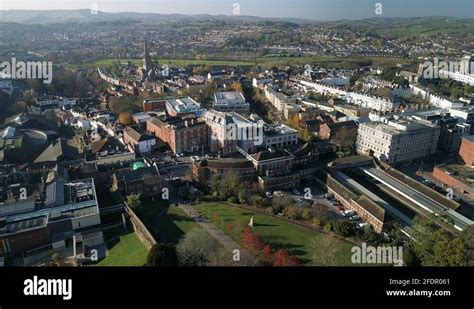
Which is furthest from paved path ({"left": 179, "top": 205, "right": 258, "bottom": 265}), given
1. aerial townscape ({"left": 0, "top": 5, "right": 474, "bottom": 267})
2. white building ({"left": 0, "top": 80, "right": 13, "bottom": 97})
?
white building ({"left": 0, "top": 80, "right": 13, "bottom": 97})

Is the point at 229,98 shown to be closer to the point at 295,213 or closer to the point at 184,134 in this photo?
the point at 184,134

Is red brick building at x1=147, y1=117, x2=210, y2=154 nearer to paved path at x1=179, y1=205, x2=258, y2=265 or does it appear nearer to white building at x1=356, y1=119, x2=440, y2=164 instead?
paved path at x1=179, y1=205, x2=258, y2=265

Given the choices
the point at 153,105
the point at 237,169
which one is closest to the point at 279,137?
the point at 237,169

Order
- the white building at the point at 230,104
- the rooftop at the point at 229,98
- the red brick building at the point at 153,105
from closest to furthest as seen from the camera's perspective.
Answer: the white building at the point at 230,104
the red brick building at the point at 153,105
the rooftop at the point at 229,98

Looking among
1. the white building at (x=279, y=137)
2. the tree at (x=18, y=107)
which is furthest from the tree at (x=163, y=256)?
the tree at (x=18, y=107)

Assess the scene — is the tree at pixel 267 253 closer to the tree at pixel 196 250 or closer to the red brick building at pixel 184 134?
the tree at pixel 196 250
